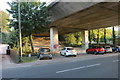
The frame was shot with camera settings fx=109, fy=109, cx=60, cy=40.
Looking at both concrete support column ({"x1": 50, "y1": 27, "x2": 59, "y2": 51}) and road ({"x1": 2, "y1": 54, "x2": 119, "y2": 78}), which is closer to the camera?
road ({"x1": 2, "y1": 54, "x2": 119, "y2": 78})

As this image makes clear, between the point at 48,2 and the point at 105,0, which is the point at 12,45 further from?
the point at 105,0

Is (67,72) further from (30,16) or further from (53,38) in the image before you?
(53,38)

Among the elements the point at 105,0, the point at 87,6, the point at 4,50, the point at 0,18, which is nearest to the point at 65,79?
the point at 105,0

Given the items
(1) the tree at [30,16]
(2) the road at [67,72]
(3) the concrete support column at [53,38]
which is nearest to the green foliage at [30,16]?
(1) the tree at [30,16]

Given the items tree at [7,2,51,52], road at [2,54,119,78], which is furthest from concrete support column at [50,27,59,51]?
road at [2,54,119,78]

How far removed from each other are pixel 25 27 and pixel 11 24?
2739 mm

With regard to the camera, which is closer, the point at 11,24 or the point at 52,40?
the point at 11,24

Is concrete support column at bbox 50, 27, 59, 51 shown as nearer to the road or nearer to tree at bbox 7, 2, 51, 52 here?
tree at bbox 7, 2, 51, 52

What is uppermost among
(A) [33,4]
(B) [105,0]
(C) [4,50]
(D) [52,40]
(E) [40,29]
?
(A) [33,4]

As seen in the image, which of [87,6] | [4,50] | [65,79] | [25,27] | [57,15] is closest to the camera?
[65,79]

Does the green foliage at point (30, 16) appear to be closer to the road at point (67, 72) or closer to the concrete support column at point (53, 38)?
the concrete support column at point (53, 38)

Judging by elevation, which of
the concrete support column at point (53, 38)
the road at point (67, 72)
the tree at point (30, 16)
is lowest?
the road at point (67, 72)

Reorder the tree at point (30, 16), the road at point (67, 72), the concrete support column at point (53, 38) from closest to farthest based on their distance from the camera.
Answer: the road at point (67, 72), the tree at point (30, 16), the concrete support column at point (53, 38)

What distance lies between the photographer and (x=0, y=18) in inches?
1453
